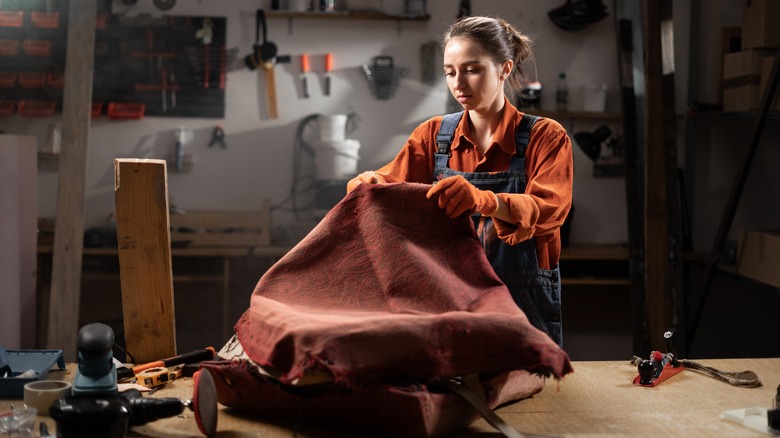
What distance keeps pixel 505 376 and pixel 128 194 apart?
98 cm

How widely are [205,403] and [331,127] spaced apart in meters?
3.62

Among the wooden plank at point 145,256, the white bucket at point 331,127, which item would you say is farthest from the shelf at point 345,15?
the wooden plank at point 145,256

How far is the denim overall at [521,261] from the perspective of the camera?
2.31 metres

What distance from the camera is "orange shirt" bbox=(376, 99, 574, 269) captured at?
206 centimetres

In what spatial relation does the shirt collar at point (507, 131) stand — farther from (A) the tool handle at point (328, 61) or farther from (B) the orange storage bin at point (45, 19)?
(B) the orange storage bin at point (45, 19)

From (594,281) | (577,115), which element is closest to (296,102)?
(577,115)

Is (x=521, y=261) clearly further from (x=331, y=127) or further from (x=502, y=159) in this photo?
(x=331, y=127)

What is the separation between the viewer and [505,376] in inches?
68.8

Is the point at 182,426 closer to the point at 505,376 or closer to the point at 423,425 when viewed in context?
the point at 423,425

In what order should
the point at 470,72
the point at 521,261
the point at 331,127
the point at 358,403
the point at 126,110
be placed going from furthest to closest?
1. the point at 126,110
2. the point at 331,127
3. the point at 521,261
4. the point at 470,72
5. the point at 358,403

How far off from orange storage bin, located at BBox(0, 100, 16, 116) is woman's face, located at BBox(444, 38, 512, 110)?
3.83 metres

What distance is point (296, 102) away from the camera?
5363mm

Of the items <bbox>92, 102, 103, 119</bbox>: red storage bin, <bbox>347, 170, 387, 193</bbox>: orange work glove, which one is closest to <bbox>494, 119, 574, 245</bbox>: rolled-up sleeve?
<bbox>347, 170, 387, 193</bbox>: orange work glove

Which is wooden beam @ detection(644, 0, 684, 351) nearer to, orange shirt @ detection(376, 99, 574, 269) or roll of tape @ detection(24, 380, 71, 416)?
orange shirt @ detection(376, 99, 574, 269)
